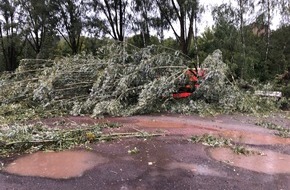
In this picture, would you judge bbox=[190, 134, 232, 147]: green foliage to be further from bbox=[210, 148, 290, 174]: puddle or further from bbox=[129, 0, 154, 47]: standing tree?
bbox=[129, 0, 154, 47]: standing tree

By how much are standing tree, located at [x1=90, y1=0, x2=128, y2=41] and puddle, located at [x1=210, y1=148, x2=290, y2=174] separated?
13.4m

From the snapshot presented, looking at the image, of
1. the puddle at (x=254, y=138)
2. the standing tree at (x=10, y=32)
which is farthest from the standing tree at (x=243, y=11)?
the standing tree at (x=10, y=32)

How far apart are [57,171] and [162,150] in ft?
4.39

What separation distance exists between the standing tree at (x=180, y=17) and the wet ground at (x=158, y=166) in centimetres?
1013

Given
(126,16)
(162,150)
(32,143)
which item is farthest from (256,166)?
(126,16)

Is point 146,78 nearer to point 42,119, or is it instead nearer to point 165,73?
point 165,73

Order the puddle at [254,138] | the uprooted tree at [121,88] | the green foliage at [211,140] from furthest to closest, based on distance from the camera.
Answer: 1. the uprooted tree at [121,88]
2. the puddle at [254,138]
3. the green foliage at [211,140]

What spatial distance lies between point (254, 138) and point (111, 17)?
13.4 m

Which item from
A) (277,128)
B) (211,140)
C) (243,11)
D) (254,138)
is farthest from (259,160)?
(243,11)

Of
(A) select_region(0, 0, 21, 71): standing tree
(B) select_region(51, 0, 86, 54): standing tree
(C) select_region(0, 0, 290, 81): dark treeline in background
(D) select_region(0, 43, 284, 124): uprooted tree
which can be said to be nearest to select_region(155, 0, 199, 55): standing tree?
(C) select_region(0, 0, 290, 81): dark treeline in background

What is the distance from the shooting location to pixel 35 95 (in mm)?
6152

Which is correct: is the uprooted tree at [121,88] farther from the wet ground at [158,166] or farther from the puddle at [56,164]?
the puddle at [56,164]

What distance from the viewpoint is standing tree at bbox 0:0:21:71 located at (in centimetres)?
1736

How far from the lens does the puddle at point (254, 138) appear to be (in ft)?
13.9
